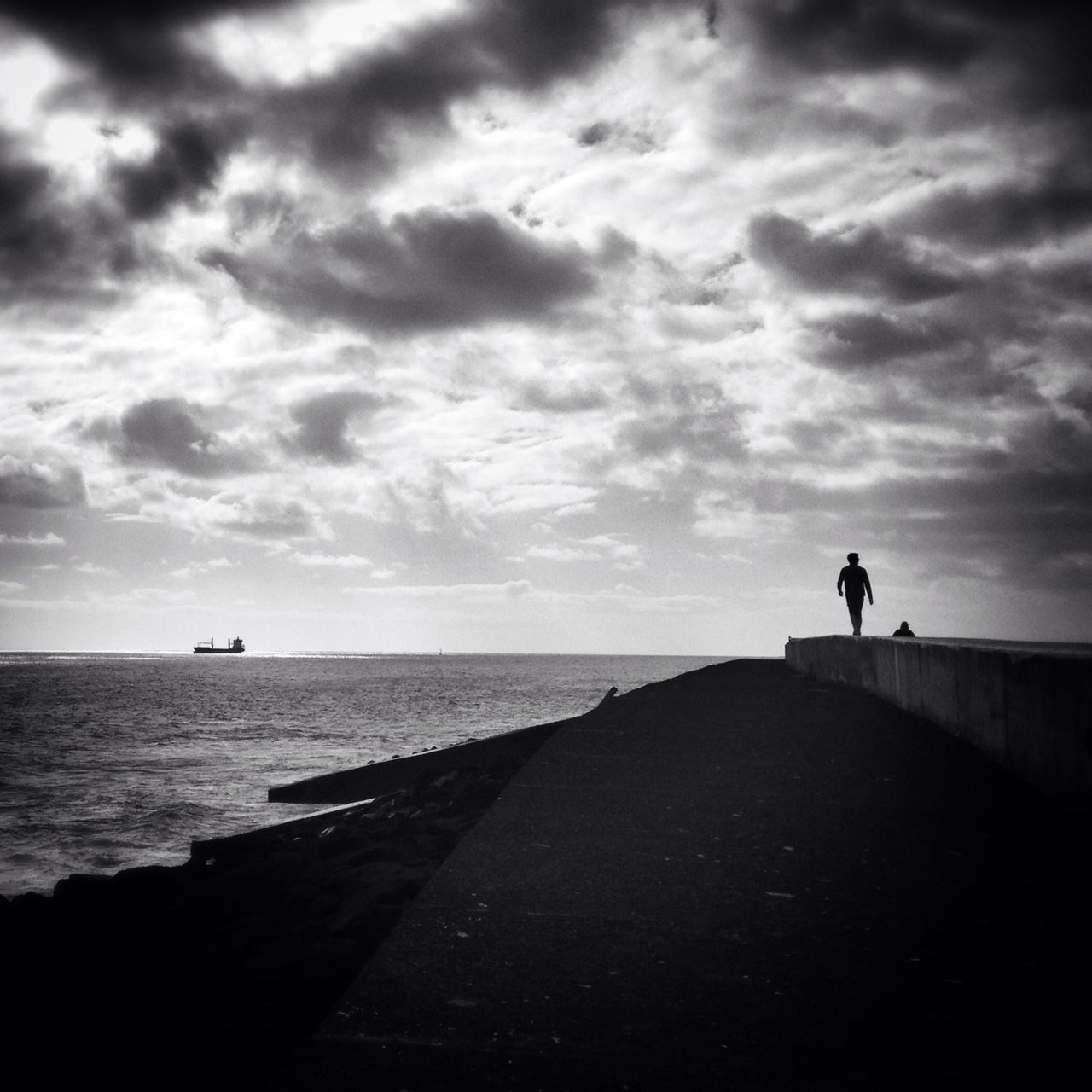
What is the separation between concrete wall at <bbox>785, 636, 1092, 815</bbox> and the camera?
473cm

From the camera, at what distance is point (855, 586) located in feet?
50.7

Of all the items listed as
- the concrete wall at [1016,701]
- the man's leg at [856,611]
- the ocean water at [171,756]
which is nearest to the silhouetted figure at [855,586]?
the man's leg at [856,611]

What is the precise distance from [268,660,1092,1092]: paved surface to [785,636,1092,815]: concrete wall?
23 cm

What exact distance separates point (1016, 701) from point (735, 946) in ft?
11.2

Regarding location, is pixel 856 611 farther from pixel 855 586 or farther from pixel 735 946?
pixel 735 946

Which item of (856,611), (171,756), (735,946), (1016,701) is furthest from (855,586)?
(171,756)

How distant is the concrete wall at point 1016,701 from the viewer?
15.5 ft

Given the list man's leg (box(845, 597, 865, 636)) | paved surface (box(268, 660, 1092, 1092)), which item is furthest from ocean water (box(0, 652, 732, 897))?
man's leg (box(845, 597, 865, 636))

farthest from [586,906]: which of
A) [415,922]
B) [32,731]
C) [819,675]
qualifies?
[32,731]

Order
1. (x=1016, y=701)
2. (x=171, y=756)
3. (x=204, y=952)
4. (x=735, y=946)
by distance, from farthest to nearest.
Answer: (x=171, y=756)
(x=1016, y=701)
(x=204, y=952)
(x=735, y=946)

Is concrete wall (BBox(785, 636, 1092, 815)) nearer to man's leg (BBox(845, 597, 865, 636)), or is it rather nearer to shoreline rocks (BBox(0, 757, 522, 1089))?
shoreline rocks (BBox(0, 757, 522, 1089))

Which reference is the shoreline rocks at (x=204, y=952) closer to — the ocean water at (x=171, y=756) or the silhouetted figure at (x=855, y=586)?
the ocean water at (x=171, y=756)

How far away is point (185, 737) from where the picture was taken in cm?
3017

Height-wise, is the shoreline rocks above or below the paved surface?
below
